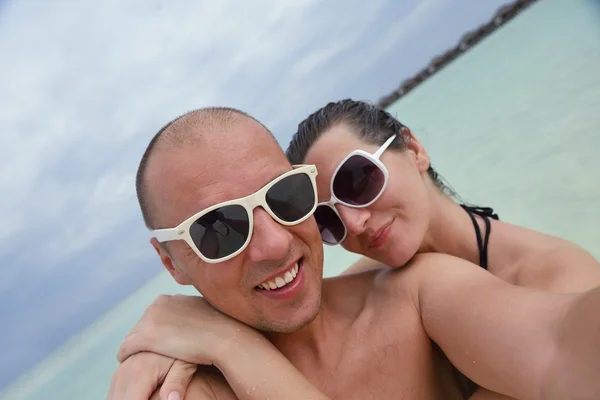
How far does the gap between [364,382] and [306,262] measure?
0.43 meters

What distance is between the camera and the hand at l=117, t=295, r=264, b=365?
1.23m

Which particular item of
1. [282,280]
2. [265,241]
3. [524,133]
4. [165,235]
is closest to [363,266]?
[282,280]

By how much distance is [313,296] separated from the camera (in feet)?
4.48

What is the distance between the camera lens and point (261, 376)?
45.9 inches

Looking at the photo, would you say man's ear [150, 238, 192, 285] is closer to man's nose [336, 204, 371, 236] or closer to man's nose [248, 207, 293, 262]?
man's nose [248, 207, 293, 262]

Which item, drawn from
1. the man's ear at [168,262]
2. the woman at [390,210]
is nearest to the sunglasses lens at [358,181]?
the woman at [390,210]

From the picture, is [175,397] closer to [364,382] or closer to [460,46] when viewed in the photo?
[364,382]

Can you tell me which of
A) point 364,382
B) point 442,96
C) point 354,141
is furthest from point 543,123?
point 442,96

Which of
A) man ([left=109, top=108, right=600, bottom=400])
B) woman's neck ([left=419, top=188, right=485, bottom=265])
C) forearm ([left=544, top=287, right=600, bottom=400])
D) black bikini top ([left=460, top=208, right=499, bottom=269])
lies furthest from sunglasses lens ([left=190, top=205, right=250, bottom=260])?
black bikini top ([left=460, top=208, right=499, bottom=269])

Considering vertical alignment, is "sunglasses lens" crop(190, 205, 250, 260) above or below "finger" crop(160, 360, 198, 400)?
above

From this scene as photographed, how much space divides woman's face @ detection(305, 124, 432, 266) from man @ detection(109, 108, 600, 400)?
0.14m

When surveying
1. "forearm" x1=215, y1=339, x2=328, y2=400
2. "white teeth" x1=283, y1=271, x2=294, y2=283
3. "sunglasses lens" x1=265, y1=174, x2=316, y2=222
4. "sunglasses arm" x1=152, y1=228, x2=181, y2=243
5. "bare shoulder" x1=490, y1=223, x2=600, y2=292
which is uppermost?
"sunglasses arm" x1=152, y1=228, x2=181, y2=243

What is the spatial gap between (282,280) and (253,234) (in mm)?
178

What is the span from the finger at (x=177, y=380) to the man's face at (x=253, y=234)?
201 mm
